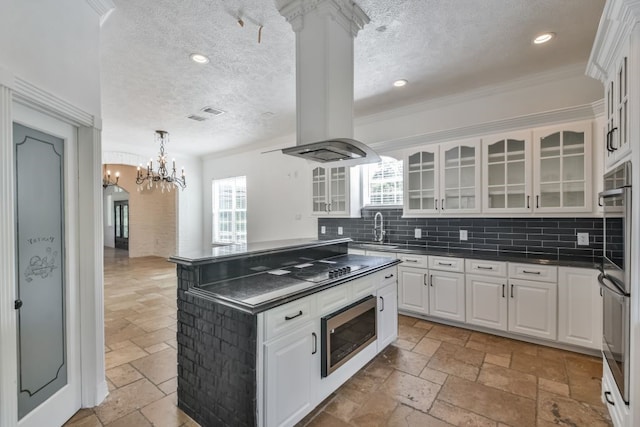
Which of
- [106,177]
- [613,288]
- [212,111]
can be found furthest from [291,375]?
[106,177]

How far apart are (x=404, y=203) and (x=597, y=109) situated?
85.1 inches

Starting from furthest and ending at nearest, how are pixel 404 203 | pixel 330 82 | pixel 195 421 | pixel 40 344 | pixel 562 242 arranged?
pixel 404 203
pixel 562 242
pixel 330 82
pixel 195 421
pixel 40 344

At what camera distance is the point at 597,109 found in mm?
2863

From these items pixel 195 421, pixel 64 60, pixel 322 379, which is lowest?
pixel 195 421

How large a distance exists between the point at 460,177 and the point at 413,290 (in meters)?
1.55

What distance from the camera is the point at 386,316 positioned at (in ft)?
9.61

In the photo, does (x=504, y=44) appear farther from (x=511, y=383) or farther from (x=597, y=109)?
(x=511, y=383)

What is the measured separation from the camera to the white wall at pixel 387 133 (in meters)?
3.26

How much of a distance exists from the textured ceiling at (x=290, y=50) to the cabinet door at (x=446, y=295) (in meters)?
2.33

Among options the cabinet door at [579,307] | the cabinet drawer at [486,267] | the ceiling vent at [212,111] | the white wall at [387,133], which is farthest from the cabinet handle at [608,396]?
the ceiling vent at [212,111]

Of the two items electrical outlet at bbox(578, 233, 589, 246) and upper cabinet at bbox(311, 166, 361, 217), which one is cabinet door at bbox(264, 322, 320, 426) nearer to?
upper cabinet at bbox(311, 166, 361, 217)

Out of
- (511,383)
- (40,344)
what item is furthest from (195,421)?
(511,383)

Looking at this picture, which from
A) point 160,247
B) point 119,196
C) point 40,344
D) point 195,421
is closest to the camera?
point 40,344

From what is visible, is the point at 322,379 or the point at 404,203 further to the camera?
the point at 404,203
